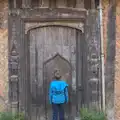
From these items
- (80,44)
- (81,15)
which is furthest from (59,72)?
(81,15)

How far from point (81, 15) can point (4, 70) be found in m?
2.14

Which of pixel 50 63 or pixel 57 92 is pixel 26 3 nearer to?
pixel 50 63

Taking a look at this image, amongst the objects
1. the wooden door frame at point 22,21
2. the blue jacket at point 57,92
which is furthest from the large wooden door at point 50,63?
the blue jacket at point 57,92

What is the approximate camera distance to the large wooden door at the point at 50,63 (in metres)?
9.80

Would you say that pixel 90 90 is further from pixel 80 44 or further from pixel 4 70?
pixel 4 70

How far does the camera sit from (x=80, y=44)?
983cm

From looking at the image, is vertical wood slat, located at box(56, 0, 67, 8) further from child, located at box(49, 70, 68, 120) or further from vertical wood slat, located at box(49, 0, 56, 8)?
child, located at box(49, 70, 68, 120)

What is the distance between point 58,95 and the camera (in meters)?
9.35

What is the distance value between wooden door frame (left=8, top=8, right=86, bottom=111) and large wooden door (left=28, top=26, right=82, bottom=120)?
222 mm

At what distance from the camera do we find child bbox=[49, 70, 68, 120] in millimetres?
9352

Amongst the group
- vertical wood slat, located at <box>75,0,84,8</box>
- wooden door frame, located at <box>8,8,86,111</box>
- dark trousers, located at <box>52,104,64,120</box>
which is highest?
vertical wood slat, located at <box>75,0,84,8</box>

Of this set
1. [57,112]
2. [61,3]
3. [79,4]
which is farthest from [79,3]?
[57,112]

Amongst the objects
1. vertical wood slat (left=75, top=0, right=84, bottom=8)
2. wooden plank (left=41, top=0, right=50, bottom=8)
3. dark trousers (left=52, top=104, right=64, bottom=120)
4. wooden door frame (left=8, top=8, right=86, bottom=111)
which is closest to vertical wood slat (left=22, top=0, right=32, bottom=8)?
wooden door frame (left=8, top=8, right=86, bottom=111)

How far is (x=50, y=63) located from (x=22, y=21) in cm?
116
